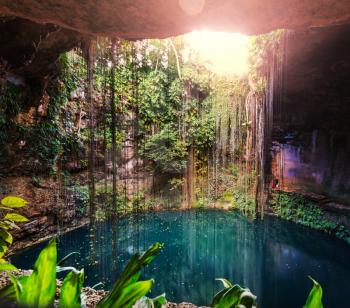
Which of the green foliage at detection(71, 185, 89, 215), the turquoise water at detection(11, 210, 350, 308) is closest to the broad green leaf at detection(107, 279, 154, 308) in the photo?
the turquoise water at detection(11, 210, 350, 308)

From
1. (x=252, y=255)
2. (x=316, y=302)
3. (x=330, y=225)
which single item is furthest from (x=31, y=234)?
(x=330, y=225)

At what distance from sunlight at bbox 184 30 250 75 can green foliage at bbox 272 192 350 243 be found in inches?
165

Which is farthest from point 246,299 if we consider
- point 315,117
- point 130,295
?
point 315,117

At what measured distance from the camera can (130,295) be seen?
81cm

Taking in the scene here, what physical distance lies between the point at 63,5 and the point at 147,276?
434cm

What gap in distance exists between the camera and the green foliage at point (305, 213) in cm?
631

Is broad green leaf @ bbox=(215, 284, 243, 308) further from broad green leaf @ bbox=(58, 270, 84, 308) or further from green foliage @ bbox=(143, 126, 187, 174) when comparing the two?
green foliage @ bbox=(143, 126, 187, 174)

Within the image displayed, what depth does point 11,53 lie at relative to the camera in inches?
154

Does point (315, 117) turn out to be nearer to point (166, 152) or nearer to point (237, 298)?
point (166, 152)

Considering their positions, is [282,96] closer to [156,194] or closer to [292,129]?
[292,129]

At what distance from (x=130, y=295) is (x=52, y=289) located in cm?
24

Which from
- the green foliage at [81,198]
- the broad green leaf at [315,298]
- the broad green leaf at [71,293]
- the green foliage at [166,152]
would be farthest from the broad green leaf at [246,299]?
the green foliage at [166,152]

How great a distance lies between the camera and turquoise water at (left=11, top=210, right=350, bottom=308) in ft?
13.1

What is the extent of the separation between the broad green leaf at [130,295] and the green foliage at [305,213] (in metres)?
6.80
